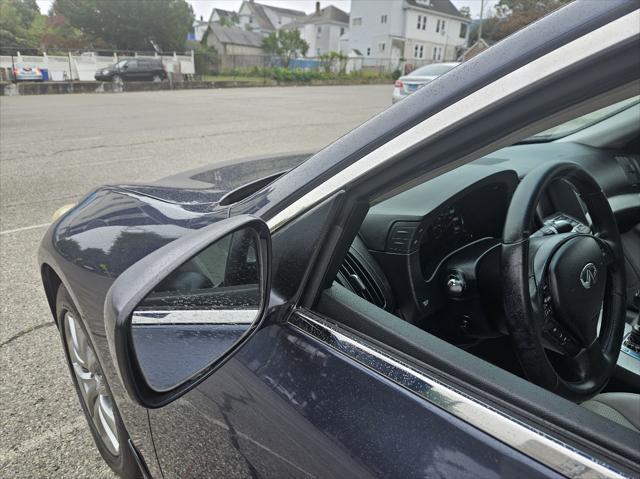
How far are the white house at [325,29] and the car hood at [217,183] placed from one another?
246ft

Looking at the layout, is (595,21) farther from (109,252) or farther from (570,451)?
(109,252)

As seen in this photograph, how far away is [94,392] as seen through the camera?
205 centimetres

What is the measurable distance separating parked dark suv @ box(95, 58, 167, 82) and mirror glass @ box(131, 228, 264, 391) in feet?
113

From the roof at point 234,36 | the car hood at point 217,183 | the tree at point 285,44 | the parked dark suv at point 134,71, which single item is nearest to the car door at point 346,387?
the car hood at point 217,183

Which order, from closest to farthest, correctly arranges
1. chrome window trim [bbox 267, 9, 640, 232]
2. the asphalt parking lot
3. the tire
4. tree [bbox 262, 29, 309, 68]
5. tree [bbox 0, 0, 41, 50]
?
chrome window trim [bbox 267, 9, 640, 232] < the tire < the asphalt parking lot < tree [bbox 0, 0, 41, 50] < tree [bbox 262, 29, 309, 68]

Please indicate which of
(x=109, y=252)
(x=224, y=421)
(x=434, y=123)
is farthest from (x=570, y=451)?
(x=109, y=252)

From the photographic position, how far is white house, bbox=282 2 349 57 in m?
73.9

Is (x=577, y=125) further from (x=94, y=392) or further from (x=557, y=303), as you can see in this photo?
(x=94, y=392)

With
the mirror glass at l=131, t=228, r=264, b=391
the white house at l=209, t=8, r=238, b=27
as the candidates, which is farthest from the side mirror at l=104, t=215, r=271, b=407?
the white house at l=209, t=8, r=238, b=27

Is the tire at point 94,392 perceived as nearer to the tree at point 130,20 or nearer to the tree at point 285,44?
the tree at point 130,20

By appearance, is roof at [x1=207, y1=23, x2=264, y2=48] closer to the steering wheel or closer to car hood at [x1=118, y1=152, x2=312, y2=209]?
car hood at [x1=118, y1=152, x2=312, y2=209]

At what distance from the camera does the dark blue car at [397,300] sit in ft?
2.71

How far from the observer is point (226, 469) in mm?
1221

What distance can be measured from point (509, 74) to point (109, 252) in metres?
1.31
